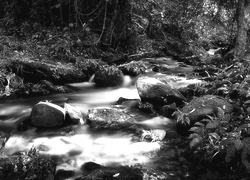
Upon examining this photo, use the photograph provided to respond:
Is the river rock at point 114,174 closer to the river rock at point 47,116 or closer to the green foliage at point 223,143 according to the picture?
the green foliage at point 223,143

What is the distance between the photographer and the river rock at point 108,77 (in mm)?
8633

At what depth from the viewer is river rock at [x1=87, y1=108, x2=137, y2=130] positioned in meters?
5.42

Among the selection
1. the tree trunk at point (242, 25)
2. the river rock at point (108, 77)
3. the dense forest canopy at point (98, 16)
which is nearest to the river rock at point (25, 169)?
the river rock at point (108, 77)

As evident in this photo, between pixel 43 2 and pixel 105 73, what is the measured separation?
471 centimetres

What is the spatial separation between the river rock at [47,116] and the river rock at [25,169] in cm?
170

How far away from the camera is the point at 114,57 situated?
10781 millimetres

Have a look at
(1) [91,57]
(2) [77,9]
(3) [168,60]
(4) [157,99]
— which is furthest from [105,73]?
(3) [168,60]

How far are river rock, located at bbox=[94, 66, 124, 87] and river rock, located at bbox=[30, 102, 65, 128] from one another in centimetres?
335

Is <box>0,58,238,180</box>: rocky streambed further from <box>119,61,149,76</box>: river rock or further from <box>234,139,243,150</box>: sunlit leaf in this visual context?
<box>119,61,149,76</box>: river rock

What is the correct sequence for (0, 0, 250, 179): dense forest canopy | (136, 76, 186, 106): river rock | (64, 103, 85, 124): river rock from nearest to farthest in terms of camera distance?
1. (0, 0, 250, 179): dense forest canopy
2. (64, 103, 85, 124): river rock
3. (136, 76, 186, 106): river rock

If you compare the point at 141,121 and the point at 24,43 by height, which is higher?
the point at 24,43

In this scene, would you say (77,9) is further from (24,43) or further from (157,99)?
(157,99)

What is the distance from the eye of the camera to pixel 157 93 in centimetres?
623

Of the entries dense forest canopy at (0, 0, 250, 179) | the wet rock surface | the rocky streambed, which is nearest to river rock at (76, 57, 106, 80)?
dense forest canopy at (0, 0, 250, 179)
